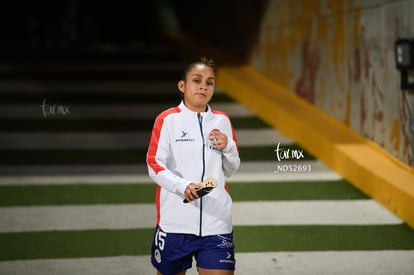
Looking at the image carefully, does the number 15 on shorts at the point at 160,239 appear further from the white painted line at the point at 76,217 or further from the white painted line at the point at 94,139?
the white painted line at the point at 94,139

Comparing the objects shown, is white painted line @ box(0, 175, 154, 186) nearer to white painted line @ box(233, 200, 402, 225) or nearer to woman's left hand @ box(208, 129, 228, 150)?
white painted line @ box(233, 200, 402, 225)

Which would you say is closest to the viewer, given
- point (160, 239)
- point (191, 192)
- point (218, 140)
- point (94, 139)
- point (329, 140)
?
point (191, 192)

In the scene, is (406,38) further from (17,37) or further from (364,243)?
(17,37)

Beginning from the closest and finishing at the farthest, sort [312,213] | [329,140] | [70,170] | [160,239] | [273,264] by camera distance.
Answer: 1. [160,239]
2. [273,264]
3. [312,213]
4. [70,170]
5. [329,140]

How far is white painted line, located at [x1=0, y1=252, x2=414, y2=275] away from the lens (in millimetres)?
6031

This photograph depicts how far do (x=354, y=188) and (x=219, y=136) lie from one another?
4.54 metres

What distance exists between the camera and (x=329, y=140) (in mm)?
9469

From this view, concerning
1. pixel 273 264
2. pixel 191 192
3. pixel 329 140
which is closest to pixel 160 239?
pixel 191 192

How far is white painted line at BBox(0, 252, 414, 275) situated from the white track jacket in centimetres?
181

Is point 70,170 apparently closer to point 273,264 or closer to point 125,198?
point 125,198

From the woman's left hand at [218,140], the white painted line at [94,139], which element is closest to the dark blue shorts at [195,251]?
the woman's left hand at [218,140]

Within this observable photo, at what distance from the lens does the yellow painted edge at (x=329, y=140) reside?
7727 mm

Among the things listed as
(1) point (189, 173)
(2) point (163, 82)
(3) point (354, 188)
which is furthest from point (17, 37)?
(1) point (189, 173)

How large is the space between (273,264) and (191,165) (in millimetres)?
2185
